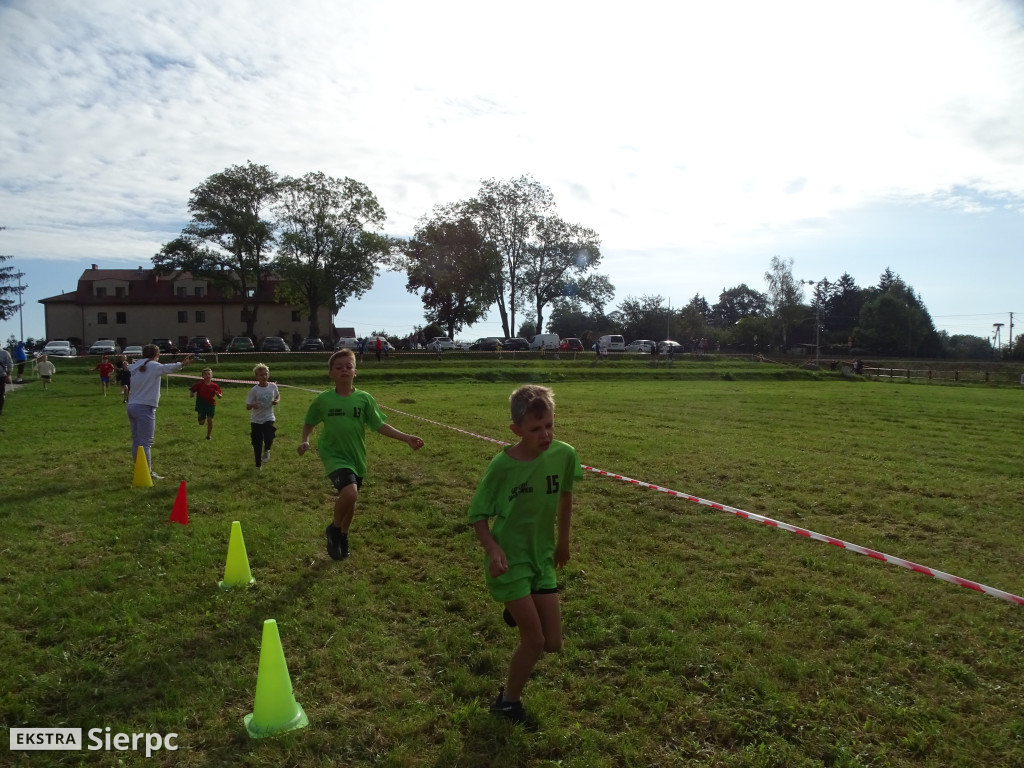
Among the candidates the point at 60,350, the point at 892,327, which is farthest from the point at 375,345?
the point at 892,327

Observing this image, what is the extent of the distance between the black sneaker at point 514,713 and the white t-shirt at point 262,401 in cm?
718

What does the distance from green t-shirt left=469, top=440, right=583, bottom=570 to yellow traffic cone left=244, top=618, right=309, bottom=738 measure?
1291mm

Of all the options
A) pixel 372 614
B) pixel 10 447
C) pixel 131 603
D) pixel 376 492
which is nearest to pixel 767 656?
pixel 372 614

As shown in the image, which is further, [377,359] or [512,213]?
[512,213]

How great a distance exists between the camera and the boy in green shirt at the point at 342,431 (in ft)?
19.9

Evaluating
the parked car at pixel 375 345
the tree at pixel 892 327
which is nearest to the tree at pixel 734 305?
the tree at pixel 892 327

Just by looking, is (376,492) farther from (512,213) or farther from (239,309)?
(239,309)

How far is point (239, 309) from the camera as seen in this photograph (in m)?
71.9

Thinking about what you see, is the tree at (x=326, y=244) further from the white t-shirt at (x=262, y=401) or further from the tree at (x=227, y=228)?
the white t-shirt at (x=262, y=401)

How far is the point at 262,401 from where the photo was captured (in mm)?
9938

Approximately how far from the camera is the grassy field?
3553 mm

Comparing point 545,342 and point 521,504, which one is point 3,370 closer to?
point 521,504

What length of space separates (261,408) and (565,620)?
6620 millimetres

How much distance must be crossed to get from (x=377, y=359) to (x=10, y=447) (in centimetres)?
3205
